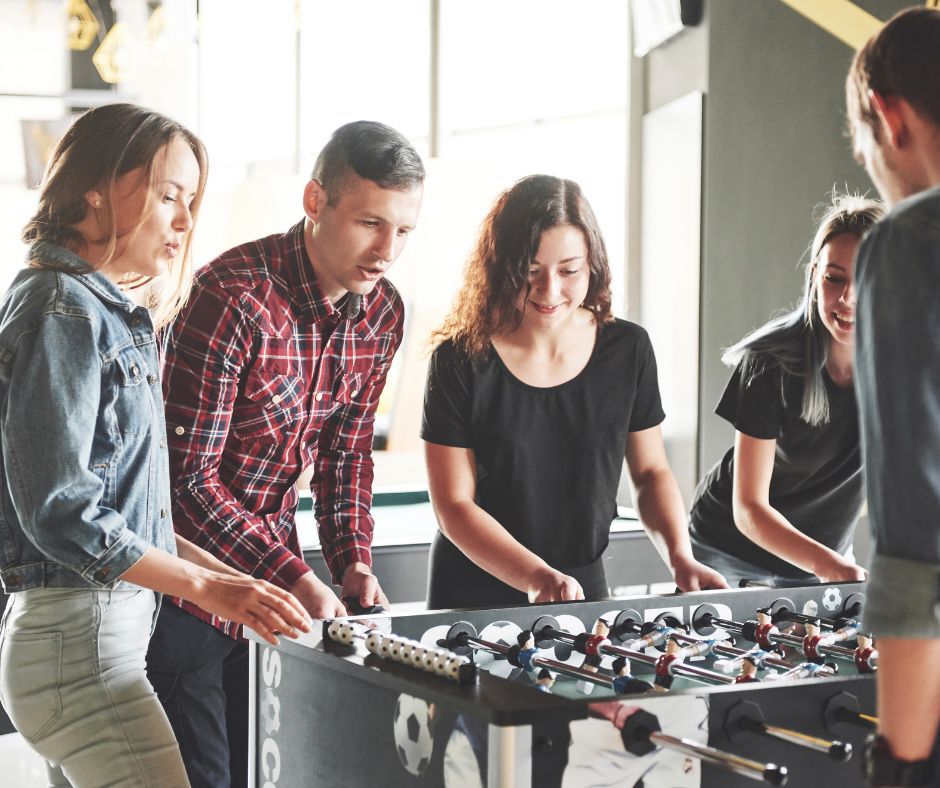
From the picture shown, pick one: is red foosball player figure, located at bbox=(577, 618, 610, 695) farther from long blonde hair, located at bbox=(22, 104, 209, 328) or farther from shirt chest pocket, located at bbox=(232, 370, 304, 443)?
long blonde hair, located at bbox=(22, 104, 209, 328)

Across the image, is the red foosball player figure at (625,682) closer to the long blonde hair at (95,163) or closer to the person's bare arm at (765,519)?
the person's bare arm at (765,519)

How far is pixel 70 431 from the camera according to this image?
5.28 ft

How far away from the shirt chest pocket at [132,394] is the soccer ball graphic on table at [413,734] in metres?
0.54

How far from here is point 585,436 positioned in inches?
100

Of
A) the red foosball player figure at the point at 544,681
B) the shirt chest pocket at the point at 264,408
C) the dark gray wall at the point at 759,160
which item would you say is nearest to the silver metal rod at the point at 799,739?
the red foosball player figure at the point at 544,681

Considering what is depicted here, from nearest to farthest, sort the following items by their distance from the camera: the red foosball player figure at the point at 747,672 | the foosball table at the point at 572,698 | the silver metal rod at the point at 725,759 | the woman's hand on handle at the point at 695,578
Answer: the silver metal rod at the point at 725,759
the foosball table at the point at 572,698
the red foosball player figure at the point at 747,672
the woman's hand on handle at the point at 695,578

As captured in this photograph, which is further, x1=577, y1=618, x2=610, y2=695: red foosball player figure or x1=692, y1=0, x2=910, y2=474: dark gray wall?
x1=692, y1=0, x2=910, y2=474: dark gray wall

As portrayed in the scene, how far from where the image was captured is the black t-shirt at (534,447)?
8.24 feet

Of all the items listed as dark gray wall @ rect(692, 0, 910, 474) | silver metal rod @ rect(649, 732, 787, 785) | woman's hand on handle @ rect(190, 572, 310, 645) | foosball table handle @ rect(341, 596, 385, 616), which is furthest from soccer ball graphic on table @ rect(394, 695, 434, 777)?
dark gray wall @ rect(692, 0, 910, 474)

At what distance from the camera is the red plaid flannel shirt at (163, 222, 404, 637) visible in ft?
7.27

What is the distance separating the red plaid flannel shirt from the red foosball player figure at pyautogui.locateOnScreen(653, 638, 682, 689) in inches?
26.5

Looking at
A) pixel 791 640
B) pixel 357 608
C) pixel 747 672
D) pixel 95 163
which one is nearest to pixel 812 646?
pixel 791 640

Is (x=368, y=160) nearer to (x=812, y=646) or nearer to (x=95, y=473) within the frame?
(x=95, y=473)

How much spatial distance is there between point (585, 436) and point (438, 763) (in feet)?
3.45
